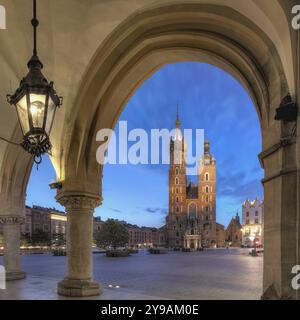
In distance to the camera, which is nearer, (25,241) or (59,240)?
(25,241)

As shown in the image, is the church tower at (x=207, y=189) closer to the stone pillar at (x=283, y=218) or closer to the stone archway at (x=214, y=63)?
the stone archway at (x=214, y=63)

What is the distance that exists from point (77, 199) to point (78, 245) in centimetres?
121

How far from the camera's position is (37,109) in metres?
4.68

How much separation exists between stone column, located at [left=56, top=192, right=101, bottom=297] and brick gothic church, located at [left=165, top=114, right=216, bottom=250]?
9642cm

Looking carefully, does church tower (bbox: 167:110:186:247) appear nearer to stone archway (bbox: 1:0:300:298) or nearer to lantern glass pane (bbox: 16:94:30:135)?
stone archway (bbox: 1:0:300:298)

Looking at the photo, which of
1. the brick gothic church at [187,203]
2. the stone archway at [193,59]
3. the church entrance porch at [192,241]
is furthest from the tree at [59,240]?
the stone archway at [193,59]

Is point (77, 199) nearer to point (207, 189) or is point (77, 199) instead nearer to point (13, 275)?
point (13, 275)

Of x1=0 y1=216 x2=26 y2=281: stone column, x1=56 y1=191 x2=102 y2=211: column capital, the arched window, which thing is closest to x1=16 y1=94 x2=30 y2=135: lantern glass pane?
x1=56 y1=191 x2=102 y2=211: column capital

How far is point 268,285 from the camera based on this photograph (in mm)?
5211

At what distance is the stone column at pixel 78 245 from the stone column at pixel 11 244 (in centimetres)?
488

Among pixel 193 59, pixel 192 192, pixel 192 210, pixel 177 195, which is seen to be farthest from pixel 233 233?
pixel 193 59
